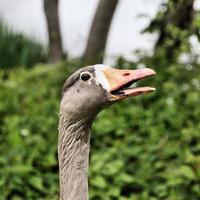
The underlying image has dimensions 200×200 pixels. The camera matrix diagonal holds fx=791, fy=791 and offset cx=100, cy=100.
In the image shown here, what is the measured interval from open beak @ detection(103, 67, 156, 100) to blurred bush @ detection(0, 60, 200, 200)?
154 inches

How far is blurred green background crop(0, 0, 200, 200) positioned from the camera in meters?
8.54

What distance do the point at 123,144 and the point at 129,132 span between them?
53cm

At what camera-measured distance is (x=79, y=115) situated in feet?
15.2

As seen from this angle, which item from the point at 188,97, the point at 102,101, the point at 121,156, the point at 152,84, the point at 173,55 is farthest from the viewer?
the point at 173,55

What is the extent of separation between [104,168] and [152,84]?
272cm

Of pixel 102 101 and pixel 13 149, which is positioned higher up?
pixel 102 101

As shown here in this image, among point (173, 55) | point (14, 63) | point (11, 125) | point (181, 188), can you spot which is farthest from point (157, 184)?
point (14, 63)

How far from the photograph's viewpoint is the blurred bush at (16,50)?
585 inches

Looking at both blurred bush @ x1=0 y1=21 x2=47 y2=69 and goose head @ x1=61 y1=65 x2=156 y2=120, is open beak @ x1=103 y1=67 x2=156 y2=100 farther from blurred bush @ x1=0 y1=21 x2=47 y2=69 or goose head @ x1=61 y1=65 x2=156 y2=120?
blurred bush @ x1=0 y1=21 x2=47 y2=69

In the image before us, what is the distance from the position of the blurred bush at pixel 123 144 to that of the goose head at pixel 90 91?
375 centimetres

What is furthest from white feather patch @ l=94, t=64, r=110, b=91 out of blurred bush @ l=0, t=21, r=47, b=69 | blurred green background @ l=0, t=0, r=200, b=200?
blurred bush @ l=0, t=21, r=47, b=69

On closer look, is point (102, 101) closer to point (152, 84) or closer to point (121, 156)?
point (121, 156)

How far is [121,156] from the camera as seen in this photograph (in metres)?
9.27

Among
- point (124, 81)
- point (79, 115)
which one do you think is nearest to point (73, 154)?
point (79, 115)
